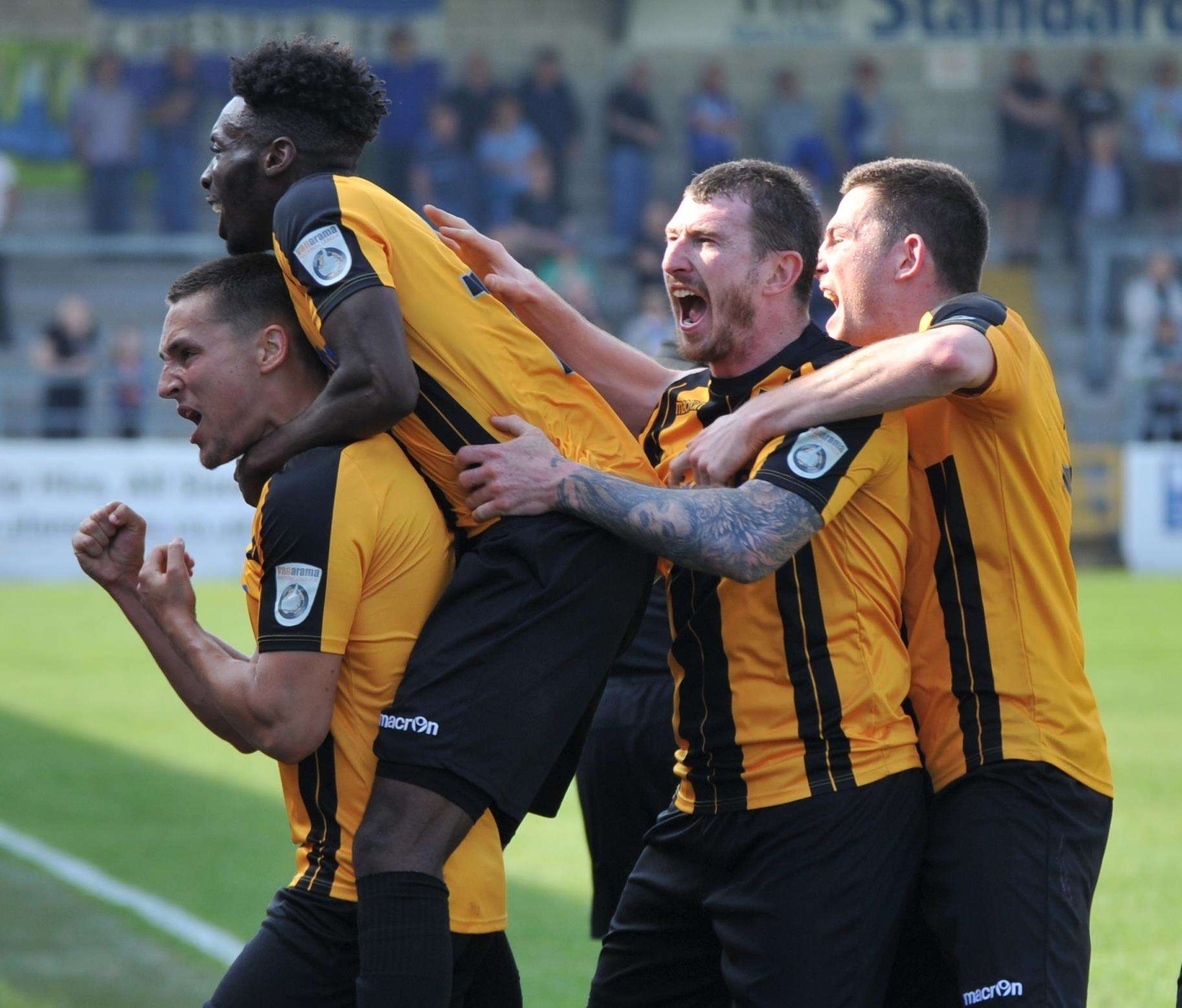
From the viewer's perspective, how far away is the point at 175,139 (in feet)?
68.5

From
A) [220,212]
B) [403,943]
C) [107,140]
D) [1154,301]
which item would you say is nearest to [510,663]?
[403,943]

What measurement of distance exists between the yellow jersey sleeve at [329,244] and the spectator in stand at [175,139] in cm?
1854

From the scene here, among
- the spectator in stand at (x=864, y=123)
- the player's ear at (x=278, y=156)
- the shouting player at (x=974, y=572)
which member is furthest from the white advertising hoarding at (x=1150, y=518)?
the player's ear at (x=278, y=156)

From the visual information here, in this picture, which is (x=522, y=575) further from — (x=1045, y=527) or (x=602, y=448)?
(x=1045, y=527)

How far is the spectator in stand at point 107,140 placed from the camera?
20891 mm

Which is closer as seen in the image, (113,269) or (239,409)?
(239,409)

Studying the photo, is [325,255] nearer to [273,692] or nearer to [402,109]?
[273,692]

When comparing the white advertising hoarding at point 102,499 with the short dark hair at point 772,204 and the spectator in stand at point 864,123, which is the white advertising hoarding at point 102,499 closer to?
the spectator in stand at point 864,123

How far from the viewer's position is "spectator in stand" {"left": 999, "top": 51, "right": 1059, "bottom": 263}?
22.4m

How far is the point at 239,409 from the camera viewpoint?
129 inches

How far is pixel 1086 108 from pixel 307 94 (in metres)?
20.8

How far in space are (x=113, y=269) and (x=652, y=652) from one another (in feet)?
61.9

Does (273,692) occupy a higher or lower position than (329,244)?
lower

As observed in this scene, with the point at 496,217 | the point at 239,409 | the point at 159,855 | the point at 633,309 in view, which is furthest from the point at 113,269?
the point at 239,409
